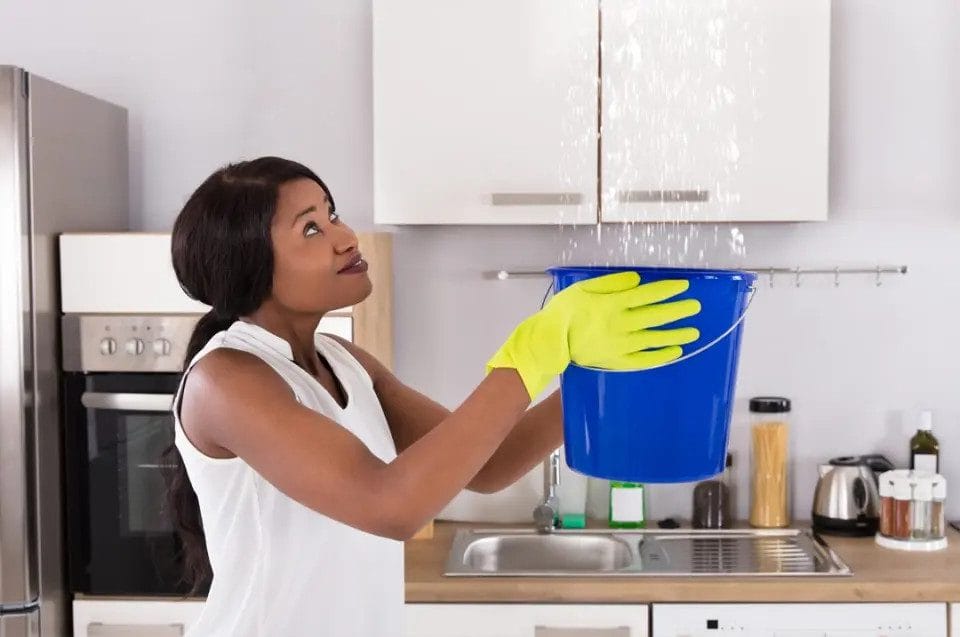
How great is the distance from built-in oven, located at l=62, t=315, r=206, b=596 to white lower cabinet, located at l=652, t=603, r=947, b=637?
98 cm

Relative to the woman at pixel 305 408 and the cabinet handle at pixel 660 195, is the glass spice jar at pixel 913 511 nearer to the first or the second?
the cabinet handle at pixel 660 195

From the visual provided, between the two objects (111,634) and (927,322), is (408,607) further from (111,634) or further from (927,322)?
(927,322)

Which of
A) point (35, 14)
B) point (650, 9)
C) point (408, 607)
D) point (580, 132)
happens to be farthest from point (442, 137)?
point (35, 14)

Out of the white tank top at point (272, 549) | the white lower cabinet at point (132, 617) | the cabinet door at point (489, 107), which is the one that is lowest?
the white lower cabinet at point (132, 617)

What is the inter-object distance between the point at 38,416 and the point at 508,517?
1.08 metres

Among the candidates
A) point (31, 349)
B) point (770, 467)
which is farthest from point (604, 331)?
point (770, 467)

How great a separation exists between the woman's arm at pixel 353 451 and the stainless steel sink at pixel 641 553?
3.46ft

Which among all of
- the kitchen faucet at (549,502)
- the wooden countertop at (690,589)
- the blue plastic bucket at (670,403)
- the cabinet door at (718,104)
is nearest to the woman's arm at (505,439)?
the blue plastic bucket at (670,403)

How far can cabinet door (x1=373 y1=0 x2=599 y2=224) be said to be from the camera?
7.68ft

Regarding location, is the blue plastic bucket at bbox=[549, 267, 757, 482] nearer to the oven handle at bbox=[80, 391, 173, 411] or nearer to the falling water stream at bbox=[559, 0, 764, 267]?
the falling water stream at bbox=[559, 0, 764, 267]

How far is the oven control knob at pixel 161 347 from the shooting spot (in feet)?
7.63

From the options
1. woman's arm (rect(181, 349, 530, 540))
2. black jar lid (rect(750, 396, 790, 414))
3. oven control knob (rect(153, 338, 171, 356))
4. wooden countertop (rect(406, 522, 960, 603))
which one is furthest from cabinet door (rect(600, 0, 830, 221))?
woman's arm (rect(181, 349, 530, 540))

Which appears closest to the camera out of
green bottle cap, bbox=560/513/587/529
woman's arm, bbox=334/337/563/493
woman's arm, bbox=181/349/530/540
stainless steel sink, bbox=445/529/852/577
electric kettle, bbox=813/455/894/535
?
woman's arm, bbox=181/349/530/540

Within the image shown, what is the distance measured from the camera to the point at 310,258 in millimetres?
1388
